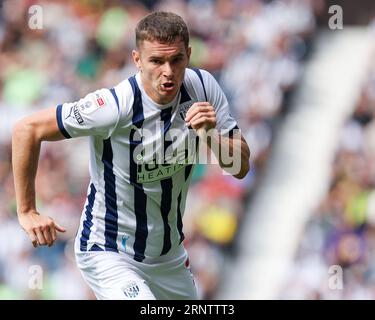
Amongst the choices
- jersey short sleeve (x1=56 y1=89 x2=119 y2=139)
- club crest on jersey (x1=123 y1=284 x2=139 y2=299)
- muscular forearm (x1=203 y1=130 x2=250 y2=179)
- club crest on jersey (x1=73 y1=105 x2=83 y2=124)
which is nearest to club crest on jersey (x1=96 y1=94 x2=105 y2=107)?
jersey short sleeve (x1=56 y1=89 x2=119 y2=139)

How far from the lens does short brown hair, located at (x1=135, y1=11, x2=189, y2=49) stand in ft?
14.4

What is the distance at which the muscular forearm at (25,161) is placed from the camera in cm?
446

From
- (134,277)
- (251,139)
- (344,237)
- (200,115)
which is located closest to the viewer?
(200,115)

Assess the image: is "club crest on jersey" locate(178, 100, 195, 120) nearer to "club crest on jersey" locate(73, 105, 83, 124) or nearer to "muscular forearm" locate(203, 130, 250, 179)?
"muscular forearm" locate(203, 130, 250, 179)

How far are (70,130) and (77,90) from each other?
4.77 metres

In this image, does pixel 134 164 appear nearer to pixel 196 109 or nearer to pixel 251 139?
pixel 196 109

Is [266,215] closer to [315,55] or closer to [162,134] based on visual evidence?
[315,55]

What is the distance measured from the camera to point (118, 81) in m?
A: 9.30

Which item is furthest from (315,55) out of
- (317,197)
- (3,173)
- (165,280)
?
(165,280)

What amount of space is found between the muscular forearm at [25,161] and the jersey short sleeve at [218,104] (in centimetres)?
87

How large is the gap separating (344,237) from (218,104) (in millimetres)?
4450

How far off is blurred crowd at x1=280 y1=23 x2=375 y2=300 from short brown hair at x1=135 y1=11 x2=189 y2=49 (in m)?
4.58

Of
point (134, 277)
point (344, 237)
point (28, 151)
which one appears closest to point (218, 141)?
point (134, 277)

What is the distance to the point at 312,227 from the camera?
8969 mm
